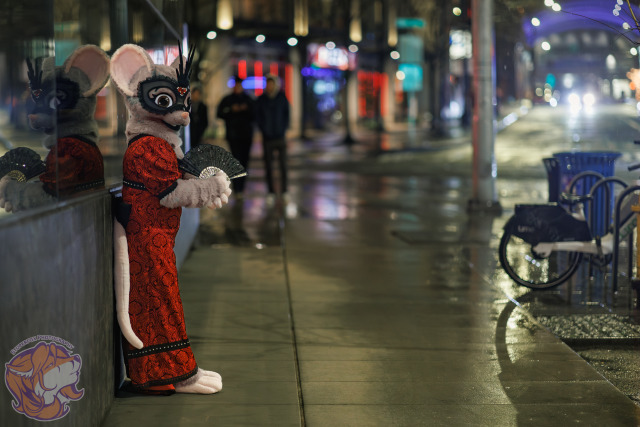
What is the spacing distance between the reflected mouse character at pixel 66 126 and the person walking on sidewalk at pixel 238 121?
1104 centimetres

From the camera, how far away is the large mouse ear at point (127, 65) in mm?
5000

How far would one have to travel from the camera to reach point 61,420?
3.87 metres

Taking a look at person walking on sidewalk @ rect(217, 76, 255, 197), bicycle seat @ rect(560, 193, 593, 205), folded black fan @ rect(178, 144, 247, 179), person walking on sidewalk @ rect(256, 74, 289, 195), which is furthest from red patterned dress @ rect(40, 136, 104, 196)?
person walking on sidewalk @ rect(217, 76, 255, 197)

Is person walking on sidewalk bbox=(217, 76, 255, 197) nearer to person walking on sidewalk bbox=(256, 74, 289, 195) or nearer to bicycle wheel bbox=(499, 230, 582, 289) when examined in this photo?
person walking on sidewalk bbox=(256, 74, 289, 195)

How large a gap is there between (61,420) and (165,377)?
1.24 metres

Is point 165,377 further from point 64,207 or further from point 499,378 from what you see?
point 499,378

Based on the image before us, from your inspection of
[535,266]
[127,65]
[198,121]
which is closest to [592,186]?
[535,266]

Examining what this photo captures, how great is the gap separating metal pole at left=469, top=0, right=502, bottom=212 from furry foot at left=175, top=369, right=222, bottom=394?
30.5ft

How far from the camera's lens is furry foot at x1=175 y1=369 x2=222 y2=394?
17.1 feet

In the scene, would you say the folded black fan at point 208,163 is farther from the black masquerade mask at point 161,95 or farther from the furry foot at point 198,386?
the furry foot at point 198,386

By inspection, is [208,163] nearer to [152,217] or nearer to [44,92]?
[152,217]

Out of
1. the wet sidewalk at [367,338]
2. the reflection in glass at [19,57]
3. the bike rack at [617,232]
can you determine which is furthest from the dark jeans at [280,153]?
the reflection in glass at [19,57]

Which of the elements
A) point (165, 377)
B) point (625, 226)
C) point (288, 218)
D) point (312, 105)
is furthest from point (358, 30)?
point (165, 377)

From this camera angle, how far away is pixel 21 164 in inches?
155
